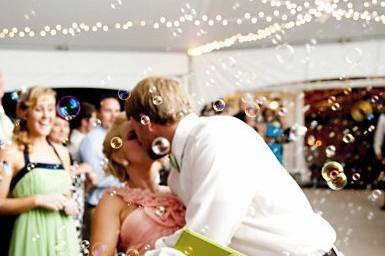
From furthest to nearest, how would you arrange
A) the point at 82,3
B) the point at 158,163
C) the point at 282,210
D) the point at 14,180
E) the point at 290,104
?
1. the point at 290,104
2. the point at 82,3
3. the point at 14,180
4. the point at 158,163
5. the point at 282,210

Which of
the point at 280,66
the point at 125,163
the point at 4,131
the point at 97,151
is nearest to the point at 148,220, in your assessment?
the point at 125,163

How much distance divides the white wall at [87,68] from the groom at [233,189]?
170 cm

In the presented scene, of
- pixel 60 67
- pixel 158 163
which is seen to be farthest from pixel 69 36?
pixel 158 163

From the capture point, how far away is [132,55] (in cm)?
265

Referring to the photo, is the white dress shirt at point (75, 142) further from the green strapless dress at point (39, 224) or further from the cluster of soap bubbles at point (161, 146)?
the cluster of soap bubbles at point (161, 146)

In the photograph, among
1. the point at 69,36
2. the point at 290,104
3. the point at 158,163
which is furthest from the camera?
the point at 290,104

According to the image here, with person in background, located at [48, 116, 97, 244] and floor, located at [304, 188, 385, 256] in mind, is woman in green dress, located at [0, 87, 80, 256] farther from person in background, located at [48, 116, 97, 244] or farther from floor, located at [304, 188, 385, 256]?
floor, located at [304, 188, 385, 256]

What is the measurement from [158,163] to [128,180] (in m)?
0.15

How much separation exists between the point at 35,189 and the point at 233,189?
2.63 feet

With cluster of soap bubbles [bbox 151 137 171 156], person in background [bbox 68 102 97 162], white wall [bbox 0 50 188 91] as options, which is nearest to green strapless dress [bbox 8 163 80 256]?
cluster of soap bubbles [bbox 151 137 171 156]

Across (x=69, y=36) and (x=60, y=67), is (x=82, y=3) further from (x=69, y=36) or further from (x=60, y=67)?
(x=60, y=67)

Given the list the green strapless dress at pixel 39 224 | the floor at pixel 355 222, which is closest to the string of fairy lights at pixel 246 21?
the floor at pixel 355 222

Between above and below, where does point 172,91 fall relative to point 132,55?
below

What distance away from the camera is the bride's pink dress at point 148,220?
36.9 inches
